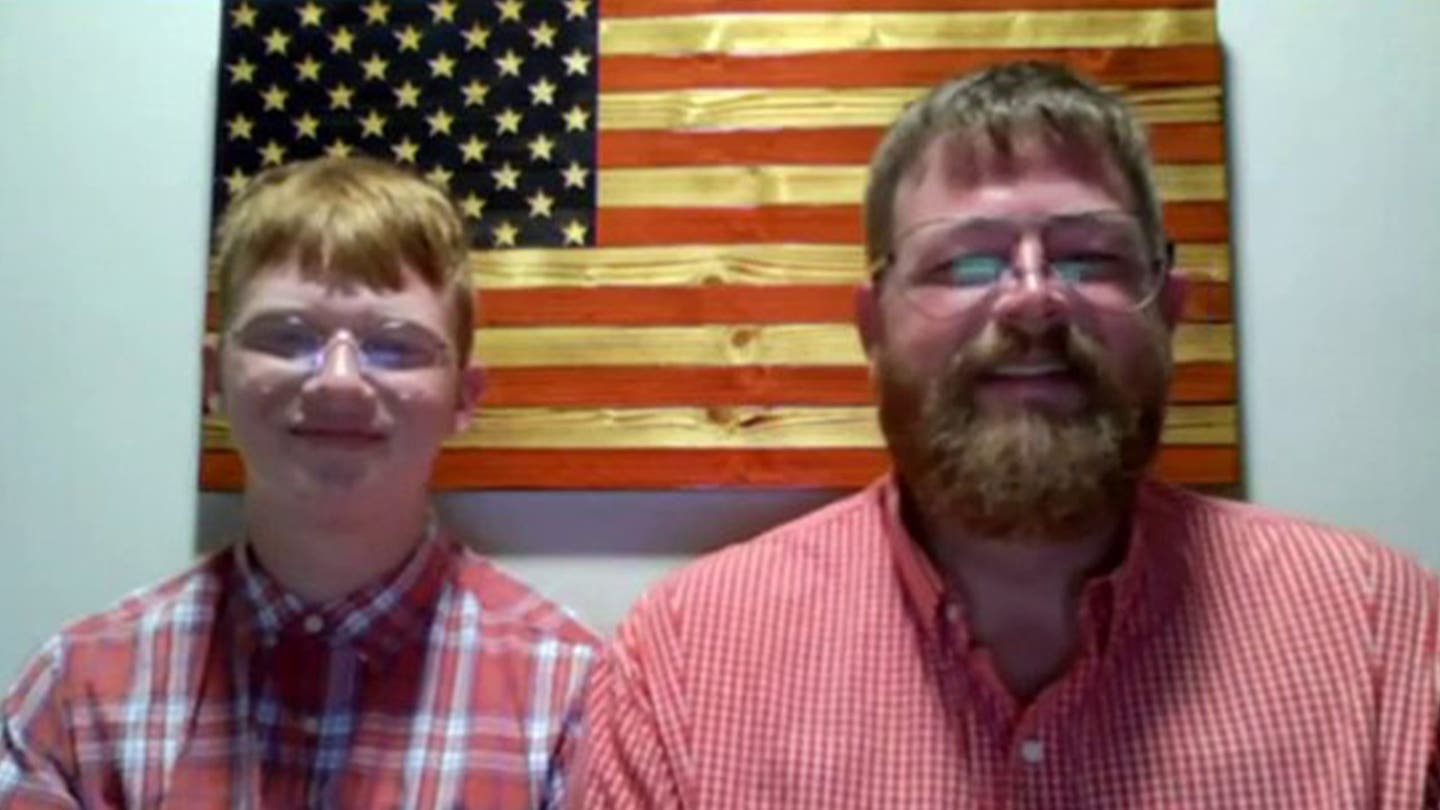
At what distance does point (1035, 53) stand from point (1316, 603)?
0.70 meters

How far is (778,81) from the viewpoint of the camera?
1466 mm

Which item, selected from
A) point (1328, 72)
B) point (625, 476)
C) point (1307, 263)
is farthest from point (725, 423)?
point (1328, 72)

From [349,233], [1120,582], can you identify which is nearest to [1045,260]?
[1120,582]

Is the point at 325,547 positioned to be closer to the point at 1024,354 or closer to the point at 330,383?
the point at 330,383

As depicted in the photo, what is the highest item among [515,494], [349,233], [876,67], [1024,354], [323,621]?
[876,67]

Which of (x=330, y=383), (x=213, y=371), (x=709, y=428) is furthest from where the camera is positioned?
(x=709, y=428)

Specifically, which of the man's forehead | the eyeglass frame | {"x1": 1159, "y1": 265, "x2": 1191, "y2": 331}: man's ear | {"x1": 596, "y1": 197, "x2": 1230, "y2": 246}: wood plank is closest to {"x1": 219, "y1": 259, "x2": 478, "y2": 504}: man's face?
the eyeglass frame

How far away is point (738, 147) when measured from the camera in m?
1.46

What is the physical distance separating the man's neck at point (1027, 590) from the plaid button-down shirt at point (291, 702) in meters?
0.37

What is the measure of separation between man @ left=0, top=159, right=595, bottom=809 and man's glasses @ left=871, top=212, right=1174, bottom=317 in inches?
17.4

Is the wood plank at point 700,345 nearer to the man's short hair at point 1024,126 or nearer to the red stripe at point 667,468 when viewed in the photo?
→ the red stripe at point 667,468

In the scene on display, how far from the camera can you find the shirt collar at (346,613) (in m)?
1.18

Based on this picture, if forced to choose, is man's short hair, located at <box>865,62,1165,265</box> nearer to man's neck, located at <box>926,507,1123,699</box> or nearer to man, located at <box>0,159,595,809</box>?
man's neck, located at <box>926,507,1123,699</box>

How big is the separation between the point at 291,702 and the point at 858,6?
0.95 m
